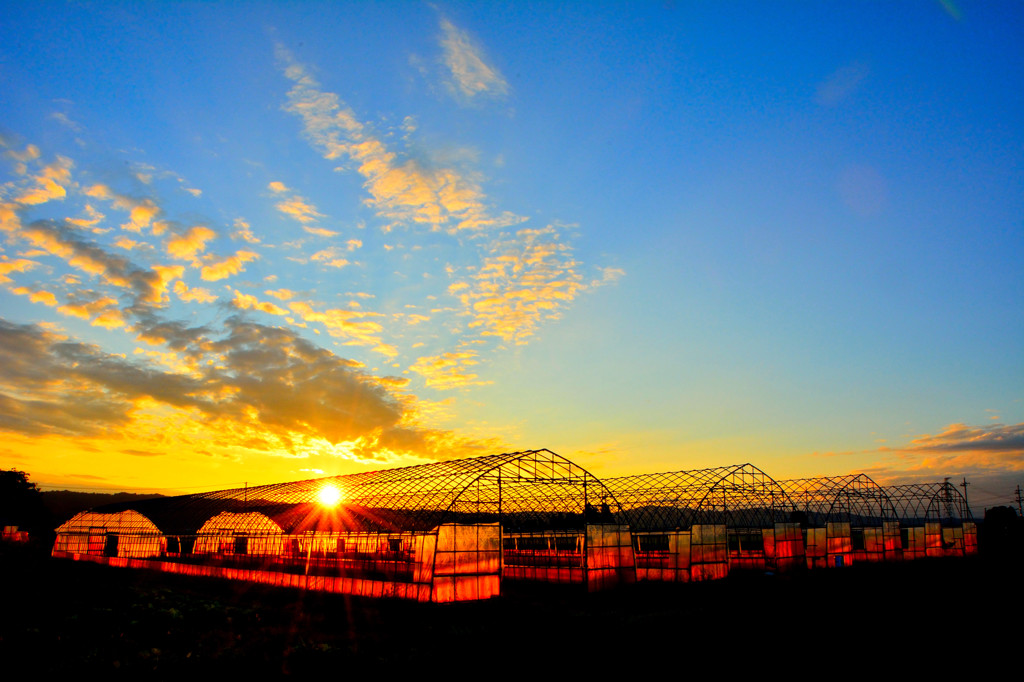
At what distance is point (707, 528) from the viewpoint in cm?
2900

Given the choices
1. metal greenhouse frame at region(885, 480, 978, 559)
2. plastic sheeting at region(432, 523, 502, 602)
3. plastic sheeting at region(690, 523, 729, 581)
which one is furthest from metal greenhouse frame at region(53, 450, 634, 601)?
metal greenhouse frame at region(885, 480, 978, 559)

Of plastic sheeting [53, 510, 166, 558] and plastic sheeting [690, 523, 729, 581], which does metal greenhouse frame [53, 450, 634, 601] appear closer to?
plastic sheeting [53, 510, 166, 558]

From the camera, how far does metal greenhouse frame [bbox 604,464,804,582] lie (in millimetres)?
28781

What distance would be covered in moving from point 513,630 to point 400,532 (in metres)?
9.16

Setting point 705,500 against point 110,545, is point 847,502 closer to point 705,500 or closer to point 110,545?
point 705,500

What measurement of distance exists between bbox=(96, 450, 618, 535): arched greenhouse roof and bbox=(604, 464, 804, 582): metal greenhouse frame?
10.3 ft

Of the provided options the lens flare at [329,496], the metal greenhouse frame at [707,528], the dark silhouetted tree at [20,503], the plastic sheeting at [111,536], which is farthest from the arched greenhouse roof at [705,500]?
the dark silhouetted tree at [20,503]

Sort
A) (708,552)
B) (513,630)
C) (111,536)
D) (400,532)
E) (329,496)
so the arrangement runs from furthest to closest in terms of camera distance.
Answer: (111,536), (329,496), (708,552), (400,532), (513,630)

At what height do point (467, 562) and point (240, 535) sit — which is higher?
point (467, 562)

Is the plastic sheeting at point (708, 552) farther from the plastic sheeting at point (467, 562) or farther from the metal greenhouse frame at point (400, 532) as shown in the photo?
the plastic sheeting at point (467, 562)

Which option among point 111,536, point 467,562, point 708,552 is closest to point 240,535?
point 111,536

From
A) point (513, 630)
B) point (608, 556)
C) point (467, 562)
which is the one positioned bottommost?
point (513, 630)

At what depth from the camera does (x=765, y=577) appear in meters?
27.8

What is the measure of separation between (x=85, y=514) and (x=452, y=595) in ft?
132
